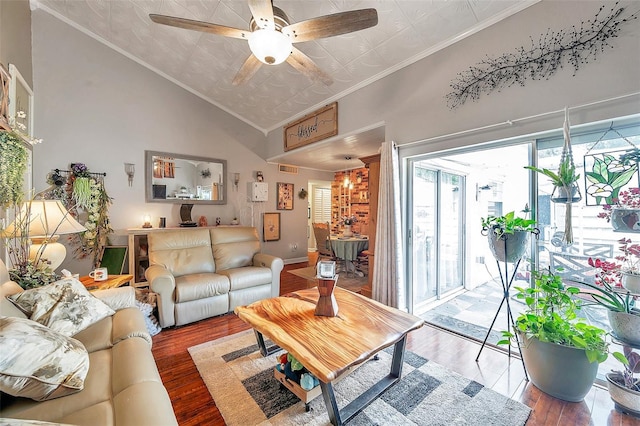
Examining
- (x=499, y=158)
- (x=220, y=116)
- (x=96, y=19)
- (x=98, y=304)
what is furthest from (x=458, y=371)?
(x=96, y=19)

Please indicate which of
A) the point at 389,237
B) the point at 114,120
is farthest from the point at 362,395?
the point at 114,120

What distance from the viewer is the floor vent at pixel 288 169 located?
571 cm

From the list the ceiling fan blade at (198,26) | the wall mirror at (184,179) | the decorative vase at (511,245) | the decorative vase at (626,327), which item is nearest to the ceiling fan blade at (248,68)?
the ceiling fan blade at (198,26)

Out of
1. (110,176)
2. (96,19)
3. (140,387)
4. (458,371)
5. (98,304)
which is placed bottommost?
(458,371)

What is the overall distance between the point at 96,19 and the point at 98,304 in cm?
383

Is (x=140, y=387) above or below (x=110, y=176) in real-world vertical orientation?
below

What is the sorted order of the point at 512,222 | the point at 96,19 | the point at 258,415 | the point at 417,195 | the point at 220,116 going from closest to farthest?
the point at 258,415 → the point at 512,222 → the point at 417,195 → the point at 96,19 → the point at 220,116

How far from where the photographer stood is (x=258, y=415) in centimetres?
152

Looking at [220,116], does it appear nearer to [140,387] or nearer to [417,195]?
[417,195]

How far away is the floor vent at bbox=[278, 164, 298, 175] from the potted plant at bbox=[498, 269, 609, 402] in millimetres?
4819

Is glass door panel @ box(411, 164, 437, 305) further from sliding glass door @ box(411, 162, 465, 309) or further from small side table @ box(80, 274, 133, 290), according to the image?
small side table @ box(80, 274, 133, 290)

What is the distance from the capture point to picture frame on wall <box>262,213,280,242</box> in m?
5.44

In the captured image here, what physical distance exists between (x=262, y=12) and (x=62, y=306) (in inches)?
88.3

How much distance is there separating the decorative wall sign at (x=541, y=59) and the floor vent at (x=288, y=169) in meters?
3.90
